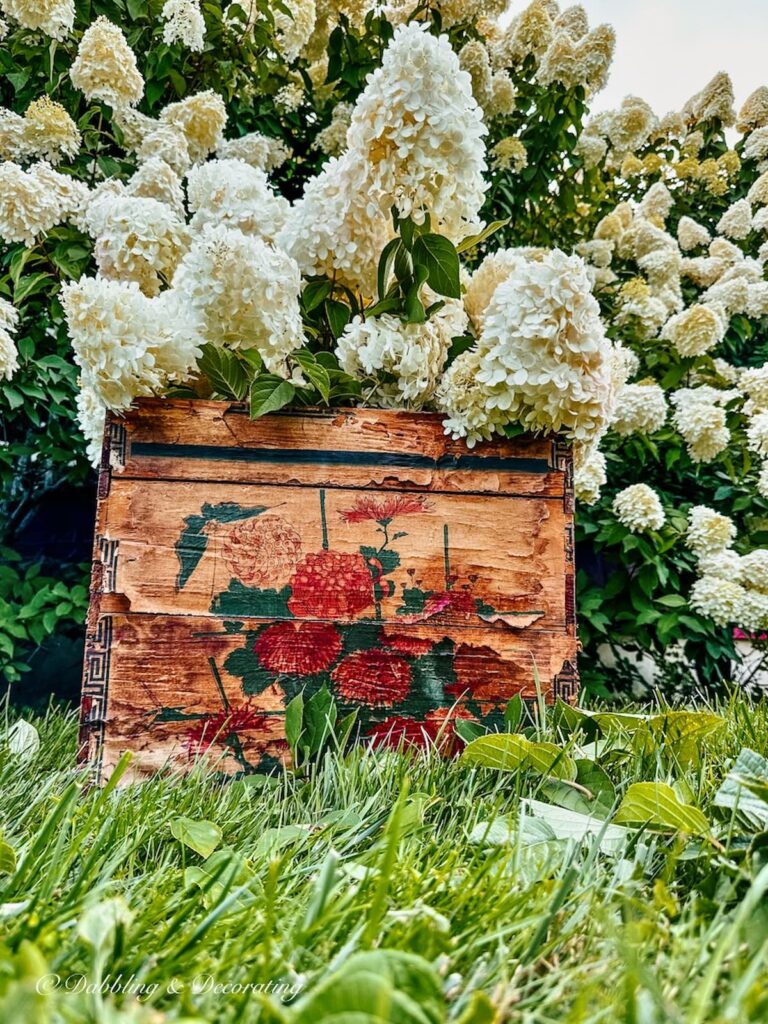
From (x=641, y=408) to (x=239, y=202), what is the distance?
110 cm

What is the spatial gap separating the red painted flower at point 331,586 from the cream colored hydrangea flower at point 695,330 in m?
1.31

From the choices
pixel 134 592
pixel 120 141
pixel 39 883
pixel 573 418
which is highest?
pixel 120 141

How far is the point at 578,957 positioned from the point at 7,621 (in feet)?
4.39

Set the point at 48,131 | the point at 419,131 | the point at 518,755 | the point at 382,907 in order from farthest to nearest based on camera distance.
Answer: the point at 48,131 → the point at 419,131 → the point at 518,755 → the point at 382,907

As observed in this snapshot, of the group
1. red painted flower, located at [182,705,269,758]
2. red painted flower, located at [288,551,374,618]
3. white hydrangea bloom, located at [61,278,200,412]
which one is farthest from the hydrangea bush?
red painted flower, located at [182,705,269,758]

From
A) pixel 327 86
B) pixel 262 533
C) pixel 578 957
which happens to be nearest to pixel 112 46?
pixel 327 86

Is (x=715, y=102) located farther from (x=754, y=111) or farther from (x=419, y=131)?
(x=419, y=131)

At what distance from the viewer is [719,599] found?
57.2 inches

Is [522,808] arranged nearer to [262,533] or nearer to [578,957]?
[578,957]

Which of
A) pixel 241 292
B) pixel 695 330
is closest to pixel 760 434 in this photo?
pixel 695 330

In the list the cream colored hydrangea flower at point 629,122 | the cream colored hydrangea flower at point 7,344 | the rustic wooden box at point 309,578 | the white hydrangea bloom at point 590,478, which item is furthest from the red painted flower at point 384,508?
the cream colored hydrangea flower at point 629,122

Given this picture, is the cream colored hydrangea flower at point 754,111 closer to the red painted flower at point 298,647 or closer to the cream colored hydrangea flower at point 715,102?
the cream colored hydrangea flower at point 715,102

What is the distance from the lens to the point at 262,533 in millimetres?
821

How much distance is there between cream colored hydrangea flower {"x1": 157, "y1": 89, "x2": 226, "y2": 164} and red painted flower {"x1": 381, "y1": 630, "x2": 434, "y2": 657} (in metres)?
1.21
